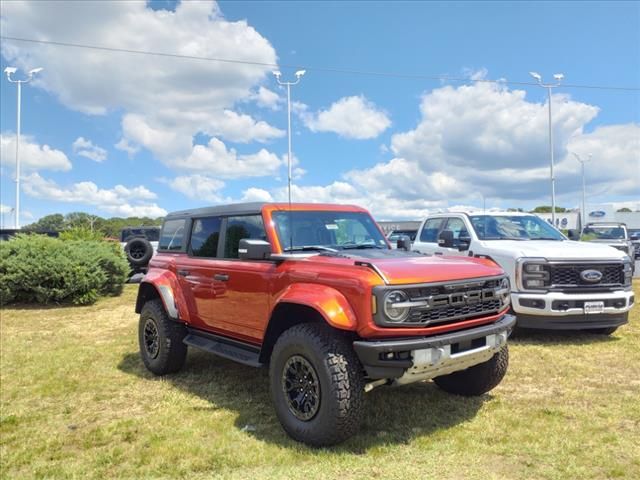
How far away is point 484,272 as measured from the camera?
4.08 metres

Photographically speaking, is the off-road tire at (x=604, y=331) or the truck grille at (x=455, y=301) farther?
the off-road tire at (x=604, y=331)

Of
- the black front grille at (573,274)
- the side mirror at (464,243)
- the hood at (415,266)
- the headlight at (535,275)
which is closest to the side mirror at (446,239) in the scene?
the side mirror at (464,243)

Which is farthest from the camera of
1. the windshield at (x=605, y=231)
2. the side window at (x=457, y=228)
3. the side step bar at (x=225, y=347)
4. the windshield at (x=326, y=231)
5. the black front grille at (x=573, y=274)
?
the windshield at (x=605, y=231)

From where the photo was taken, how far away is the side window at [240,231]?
4.73 metres

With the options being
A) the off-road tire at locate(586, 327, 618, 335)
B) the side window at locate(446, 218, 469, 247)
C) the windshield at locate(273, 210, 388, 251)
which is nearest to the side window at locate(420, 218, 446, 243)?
the side window at locate(446, 218, 469, 247)

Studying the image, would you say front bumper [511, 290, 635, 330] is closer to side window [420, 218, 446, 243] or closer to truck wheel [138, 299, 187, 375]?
side window [420, 218, 446, 243]

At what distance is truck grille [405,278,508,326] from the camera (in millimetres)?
3592

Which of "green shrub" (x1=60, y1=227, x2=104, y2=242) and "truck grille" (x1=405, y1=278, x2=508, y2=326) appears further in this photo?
"green shrub" (x1=60, y1=227, x2=104, y2=242)

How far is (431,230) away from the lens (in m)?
9.19

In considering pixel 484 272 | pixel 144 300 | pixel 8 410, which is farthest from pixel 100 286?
pixel 484 272

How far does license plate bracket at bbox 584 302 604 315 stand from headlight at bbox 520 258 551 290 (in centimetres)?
54

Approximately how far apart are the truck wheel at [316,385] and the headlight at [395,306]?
1.38 feet

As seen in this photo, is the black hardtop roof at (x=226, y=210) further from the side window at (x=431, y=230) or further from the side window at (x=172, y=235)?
the side window at (x=431, y=230)

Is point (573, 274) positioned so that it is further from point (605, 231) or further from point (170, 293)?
point (605, 231)
